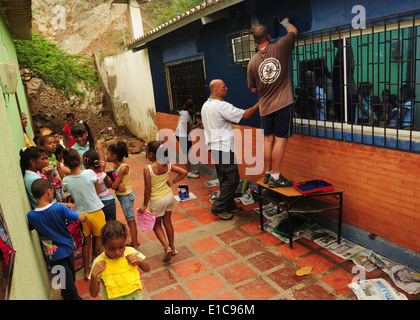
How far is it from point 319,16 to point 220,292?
369cm

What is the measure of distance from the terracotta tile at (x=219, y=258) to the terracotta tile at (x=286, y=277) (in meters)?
0.62

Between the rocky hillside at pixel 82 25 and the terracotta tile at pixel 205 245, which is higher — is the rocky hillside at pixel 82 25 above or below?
above

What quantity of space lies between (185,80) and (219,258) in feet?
17.7

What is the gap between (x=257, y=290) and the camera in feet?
12.4

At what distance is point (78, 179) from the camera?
3.95m

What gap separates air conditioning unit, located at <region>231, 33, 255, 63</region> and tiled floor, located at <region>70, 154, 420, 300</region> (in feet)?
9.03

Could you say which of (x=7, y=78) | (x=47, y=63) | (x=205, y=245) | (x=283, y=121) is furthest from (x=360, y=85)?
(x=47, y=63)

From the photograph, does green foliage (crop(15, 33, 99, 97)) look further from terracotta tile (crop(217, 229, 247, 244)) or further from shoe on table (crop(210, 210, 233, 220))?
terracotta tile (crop(217, 229, 247, 244))

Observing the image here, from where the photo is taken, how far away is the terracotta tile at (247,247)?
4.57m

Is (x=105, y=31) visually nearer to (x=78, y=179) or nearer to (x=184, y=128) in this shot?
(x=184, y=128)

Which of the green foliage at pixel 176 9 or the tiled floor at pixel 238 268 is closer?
the tiled floor at pixel 238 268

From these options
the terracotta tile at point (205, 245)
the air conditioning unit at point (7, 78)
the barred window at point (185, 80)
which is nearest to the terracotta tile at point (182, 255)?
the terracotta tile at point (205, 245)

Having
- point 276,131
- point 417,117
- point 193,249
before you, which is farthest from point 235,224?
point 417,117

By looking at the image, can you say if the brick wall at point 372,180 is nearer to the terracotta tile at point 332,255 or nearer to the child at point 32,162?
the terracotta tile at point 332,255
